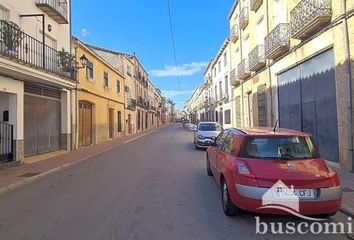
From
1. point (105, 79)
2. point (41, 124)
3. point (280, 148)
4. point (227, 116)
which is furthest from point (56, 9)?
point (227, 116)

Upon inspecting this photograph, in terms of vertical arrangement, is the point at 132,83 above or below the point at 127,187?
above

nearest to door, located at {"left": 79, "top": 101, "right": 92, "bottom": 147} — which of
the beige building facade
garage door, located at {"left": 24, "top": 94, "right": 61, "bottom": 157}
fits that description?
the beige building facade

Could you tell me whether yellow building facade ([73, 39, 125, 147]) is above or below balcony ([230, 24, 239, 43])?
below

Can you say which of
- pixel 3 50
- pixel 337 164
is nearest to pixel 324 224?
pixel 337 164

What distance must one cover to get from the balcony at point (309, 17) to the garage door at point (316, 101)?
3.13 feet

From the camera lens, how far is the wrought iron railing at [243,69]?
75.9 ft

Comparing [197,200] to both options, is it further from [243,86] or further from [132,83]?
[132,83]

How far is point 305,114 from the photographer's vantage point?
45.0ft

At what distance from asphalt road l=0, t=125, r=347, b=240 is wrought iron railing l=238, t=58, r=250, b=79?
539 inches

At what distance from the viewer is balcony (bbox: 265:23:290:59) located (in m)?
15.1

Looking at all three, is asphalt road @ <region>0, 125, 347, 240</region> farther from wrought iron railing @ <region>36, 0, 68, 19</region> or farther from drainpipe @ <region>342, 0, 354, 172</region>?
wrought iron railing @ <region>36, 0, 68, 19</region>

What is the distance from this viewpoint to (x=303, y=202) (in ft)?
17.6

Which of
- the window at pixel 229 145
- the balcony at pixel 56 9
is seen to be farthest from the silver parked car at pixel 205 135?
the window at pixel 229 145

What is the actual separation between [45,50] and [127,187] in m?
9.48
